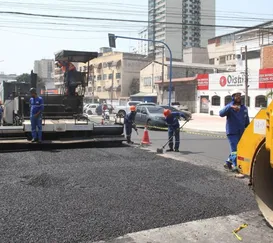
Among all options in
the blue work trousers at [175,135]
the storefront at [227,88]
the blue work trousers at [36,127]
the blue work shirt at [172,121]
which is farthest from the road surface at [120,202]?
the storefront at [227,88]

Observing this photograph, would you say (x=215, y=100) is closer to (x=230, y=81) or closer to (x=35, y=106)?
(x=230, y=81)

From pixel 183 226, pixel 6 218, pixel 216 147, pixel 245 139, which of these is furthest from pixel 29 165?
pixel 216 147

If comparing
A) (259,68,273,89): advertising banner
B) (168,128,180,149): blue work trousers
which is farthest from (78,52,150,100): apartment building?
(168,128,180,149): blue work trousers

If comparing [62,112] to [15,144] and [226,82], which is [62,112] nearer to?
[15,144]

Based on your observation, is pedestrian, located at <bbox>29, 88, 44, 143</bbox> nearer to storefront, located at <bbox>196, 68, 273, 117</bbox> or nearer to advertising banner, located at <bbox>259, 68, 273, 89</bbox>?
storefront, located at <bbox>196, 68, 273, 117</bbox>

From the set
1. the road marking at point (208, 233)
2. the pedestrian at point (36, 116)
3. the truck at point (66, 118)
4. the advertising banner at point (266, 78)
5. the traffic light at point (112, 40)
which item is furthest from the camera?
the advertising banner at point (266, 78)

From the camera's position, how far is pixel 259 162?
452cm

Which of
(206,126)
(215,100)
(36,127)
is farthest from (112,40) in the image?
(215,100)

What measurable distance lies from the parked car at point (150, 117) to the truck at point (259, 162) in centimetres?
1633

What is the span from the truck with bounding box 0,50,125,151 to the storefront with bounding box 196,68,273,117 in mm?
26440

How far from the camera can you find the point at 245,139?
15.4 feet

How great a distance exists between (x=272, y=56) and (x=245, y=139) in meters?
37.8

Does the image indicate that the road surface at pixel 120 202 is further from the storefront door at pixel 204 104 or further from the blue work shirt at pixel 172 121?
the storefront door at pixel 204 104

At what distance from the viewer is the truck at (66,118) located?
1081cm
